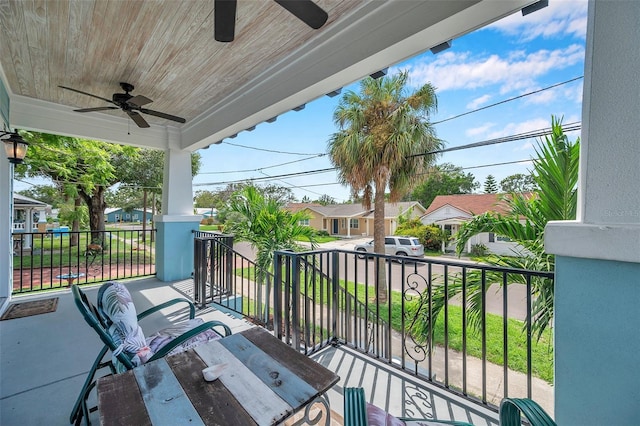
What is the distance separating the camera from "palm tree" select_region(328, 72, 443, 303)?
7.62 meters

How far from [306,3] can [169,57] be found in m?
2.15

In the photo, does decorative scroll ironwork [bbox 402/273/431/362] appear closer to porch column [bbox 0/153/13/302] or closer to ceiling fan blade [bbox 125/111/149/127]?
ceiling fan blade [bbox 125/111/149/127]

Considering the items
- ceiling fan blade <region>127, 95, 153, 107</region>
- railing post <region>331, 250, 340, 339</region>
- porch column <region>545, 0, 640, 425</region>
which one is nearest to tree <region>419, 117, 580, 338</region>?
porch column <region>545, 0, 640, 425</region>

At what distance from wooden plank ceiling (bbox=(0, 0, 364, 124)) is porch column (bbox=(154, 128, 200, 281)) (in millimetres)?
1598

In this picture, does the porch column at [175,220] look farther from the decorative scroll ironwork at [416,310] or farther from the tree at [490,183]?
the tree at [490,183]

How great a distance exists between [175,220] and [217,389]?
4592mm

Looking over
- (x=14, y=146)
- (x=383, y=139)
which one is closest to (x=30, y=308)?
(x=14, y=146)

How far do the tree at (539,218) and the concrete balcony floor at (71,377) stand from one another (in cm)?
65

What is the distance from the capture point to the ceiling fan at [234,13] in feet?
4.89

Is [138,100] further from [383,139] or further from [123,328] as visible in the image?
[383,139]

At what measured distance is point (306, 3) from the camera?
1.51 metres

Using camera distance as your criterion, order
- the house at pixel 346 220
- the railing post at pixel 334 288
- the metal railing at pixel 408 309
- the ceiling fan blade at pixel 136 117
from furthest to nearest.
→ the house at pixel 346 220, the ceiling fan blade at pixel 136 117, the railing post at pixel 334 288, the metal railing at pixel 408 309

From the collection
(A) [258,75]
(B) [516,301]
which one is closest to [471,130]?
(B) [516,301]

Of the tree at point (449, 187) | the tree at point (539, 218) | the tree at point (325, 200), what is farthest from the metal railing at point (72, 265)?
the tree at point (325, 200)
